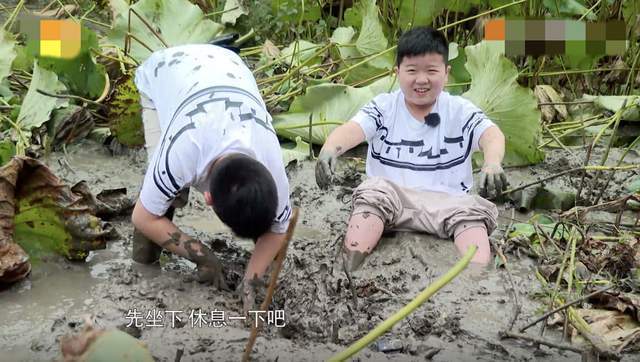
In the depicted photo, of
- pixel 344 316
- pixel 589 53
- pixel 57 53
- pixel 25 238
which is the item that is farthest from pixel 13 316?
pixel 589 53

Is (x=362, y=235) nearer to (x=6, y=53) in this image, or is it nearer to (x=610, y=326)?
(x=610, y=326)

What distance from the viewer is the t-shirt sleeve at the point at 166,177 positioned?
87.0 inches

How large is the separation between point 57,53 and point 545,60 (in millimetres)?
2512

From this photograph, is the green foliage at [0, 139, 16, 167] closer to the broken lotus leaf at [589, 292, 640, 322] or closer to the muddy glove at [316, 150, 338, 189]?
the muddy glove at [316, 150, 338, 189]

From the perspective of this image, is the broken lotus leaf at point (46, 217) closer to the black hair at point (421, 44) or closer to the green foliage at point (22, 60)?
the black hair at point (421, 44)

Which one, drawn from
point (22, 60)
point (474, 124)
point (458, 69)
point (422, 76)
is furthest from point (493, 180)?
point (22, 60)

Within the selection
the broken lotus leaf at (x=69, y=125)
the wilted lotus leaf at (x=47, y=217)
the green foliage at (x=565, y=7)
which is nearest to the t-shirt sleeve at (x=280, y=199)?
the wilted lotus leaf at (x=47, y=217)

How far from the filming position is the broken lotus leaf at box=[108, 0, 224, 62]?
3.82 meters

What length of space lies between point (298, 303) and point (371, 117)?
0.85 m

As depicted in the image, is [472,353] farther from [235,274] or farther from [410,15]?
[410,15]

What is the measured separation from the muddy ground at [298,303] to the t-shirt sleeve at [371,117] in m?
0.39

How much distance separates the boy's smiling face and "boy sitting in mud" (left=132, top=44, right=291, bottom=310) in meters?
0.57

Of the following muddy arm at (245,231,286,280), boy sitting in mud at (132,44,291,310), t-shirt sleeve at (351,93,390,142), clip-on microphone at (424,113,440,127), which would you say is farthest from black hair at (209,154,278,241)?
clip-on microphone at (424,113,440,127)

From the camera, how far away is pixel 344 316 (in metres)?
2.24
